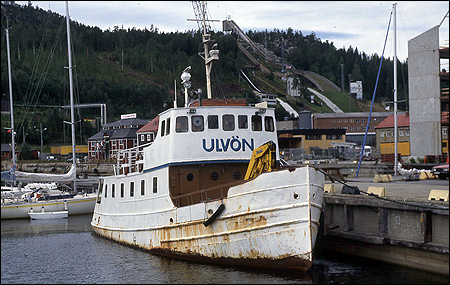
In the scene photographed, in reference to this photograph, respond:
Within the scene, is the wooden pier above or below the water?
above

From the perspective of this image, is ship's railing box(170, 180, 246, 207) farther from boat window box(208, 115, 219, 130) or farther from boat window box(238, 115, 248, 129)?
boat window box(238, 115, 248, 129)

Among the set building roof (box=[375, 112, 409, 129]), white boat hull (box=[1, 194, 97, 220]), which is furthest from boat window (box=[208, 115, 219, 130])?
building roof (box=[375, 112, 409, 129])

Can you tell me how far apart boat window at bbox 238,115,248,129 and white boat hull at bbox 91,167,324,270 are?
11.2 feet

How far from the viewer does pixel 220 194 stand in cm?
1800

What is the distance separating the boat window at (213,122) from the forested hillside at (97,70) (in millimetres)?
37330

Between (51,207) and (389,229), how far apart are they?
26.2 m

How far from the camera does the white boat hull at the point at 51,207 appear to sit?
34.6 m

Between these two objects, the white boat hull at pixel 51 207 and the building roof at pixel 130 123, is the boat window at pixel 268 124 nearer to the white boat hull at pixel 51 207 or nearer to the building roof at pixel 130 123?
the white boat hull at pixel 51 207

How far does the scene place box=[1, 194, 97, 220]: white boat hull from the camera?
34.6 metres

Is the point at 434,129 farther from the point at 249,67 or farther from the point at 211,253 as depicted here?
the point at 249,67

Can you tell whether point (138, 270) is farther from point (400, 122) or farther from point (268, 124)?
point (400, 122)

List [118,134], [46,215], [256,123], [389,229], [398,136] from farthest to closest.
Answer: [398,136]
[118,134]
[46,215]
[256,123]
[389,229]

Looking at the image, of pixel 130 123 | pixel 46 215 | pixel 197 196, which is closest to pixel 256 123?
pixel 197 196

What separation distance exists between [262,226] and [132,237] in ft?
27.4
